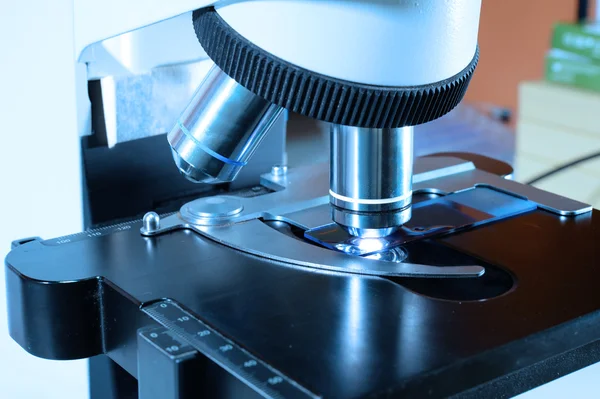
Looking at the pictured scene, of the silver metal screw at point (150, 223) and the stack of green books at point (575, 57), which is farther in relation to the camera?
the stack of green books at point (575, 57)

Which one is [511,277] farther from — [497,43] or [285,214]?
[497,43]

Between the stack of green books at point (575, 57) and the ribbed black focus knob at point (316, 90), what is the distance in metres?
1.69

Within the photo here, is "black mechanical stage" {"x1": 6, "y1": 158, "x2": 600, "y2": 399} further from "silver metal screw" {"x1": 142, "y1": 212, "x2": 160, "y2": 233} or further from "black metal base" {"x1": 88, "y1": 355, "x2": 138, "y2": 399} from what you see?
"black metal base" {"x1": 88, "y1": 355, "x2": 138, "y2": 399}

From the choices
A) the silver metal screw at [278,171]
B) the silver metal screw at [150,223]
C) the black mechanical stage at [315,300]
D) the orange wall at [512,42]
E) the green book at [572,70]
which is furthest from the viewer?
the orange wall at [512,42]

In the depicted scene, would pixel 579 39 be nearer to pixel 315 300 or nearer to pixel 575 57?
pixel 575 57

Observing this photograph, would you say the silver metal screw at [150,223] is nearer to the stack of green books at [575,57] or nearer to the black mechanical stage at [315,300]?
the black mechanical stage at [315,300]

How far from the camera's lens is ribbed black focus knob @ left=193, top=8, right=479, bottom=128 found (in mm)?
526

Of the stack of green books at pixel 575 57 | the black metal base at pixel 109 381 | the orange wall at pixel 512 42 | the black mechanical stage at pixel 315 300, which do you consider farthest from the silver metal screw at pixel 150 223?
the orange wall at pixel 512 42

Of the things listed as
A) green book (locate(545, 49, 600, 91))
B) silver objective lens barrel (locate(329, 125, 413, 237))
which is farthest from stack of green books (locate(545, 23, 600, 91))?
silver objective lens barrel (locate(329, 125, 413, 237))

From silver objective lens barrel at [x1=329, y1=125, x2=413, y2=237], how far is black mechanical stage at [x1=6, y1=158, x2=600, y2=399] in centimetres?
4

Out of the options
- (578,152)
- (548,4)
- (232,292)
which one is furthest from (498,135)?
(232,292)

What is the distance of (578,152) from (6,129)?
1600 mm

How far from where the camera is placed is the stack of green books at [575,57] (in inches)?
83.9

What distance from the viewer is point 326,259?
64 centimetres
